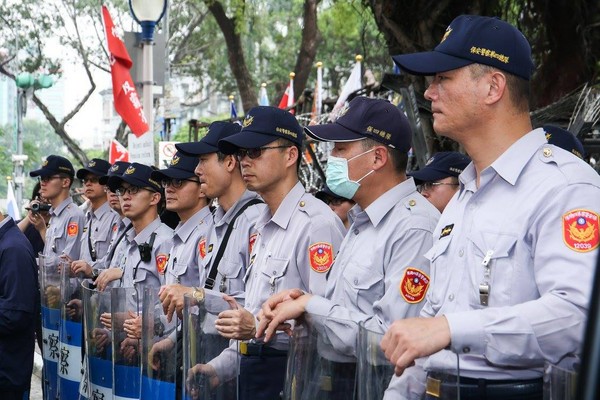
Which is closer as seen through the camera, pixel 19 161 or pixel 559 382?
pixel 559 382

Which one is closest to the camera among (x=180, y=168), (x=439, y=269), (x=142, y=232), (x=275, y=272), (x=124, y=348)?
(x=439, y=269)

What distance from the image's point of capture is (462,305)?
2.88 metres

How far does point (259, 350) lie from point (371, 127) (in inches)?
42.6

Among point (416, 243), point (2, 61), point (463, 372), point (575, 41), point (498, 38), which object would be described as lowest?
point (463, 372)

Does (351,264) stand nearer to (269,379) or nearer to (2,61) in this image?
(269,379)

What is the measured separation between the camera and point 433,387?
102 inches

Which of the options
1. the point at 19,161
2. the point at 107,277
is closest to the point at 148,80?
the point at 107,277

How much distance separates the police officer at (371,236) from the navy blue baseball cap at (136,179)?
3.19 metres

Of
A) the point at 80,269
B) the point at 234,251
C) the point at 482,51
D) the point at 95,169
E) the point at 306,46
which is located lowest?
the point at 80,269

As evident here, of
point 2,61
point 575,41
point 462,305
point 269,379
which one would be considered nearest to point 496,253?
point 462,305

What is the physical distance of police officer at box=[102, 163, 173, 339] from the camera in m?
6.68

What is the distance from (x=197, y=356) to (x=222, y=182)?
2.20 meters

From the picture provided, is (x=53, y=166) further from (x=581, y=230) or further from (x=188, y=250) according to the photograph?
(x=581, y=230)

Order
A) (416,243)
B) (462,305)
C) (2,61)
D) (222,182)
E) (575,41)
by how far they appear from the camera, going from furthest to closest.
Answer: (2,61)
(575,41)
(222,182)
(416,243)
(462,305)
